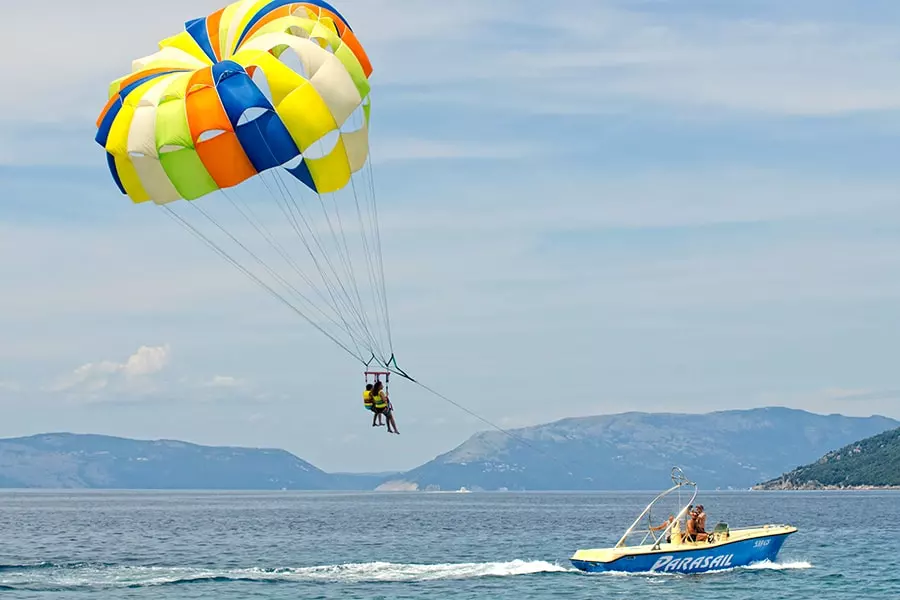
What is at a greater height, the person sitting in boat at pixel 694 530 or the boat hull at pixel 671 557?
the person sitting in boat at pixel 694 530

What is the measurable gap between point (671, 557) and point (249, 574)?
15.8m

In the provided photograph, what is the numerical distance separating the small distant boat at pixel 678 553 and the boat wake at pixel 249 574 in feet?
15.1

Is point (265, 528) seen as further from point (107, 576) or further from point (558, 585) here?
point (558, 585)

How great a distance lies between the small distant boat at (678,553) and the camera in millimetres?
41594

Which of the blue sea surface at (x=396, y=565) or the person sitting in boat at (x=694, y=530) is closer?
the blue sea surface at (x=396, y=565)

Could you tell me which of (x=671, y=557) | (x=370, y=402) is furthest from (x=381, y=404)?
(x=671, y=557)

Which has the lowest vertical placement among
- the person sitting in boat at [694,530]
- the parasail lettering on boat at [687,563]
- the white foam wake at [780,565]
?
the white foam wake at [780,565]

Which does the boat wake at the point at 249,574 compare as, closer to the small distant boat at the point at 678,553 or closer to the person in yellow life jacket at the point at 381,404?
the small distant boat at the point at 678,553

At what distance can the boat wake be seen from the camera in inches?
1754

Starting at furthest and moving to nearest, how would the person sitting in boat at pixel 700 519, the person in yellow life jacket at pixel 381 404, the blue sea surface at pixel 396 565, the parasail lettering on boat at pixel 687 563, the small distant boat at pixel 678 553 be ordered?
the person sitting in boat at pixel 700 519 → the parasail lettering on boat at pixel 687 563 → the small distant boat at pixel 678 553 → the blue sea surface at pixel 396 565 → the person in yellow life jacket at pixel 381 404

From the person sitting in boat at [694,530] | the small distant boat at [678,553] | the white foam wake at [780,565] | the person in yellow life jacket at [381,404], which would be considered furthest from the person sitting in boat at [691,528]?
the person in yellow life jacket at [381,404]

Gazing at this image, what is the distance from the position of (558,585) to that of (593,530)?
Answer: 4039 cm

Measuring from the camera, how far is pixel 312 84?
30984 millimetres

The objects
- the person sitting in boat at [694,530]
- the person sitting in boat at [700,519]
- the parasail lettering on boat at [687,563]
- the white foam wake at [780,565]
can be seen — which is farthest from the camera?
the white foam wake at [780,565]
